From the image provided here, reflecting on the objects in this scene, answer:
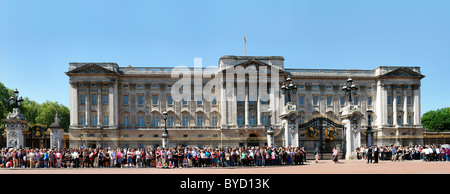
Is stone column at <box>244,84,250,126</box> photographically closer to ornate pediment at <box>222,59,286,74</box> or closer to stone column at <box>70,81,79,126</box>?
ornate pediment at <box>222,59,286,74</box>

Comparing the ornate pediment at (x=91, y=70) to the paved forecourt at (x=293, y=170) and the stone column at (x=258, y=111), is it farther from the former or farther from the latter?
the paved forecourt at (x=293, y=170)

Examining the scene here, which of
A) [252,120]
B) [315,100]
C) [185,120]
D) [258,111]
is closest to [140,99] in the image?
[185,120]

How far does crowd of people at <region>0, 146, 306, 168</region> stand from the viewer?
2689 centimetres

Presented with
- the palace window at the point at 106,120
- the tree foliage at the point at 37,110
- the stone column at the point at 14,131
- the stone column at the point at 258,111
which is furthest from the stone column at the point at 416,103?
the tree foliage at the point at 37,110

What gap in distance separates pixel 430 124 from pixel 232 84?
57.9 metres

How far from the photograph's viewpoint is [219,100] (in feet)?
222

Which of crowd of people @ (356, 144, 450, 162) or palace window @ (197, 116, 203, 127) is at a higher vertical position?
palace window @ (197, 116, 203, 127)

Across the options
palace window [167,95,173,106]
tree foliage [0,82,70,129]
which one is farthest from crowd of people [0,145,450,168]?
A: tree foliage [0,82,70,129]

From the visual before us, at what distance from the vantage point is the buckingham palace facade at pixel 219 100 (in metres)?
64.7

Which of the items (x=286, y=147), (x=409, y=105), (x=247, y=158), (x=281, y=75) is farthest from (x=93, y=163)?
Answer: (x=409, y=105)

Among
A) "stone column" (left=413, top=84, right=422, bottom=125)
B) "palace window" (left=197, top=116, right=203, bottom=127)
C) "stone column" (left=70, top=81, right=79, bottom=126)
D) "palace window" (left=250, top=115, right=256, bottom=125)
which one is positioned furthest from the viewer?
"stone column" (left=413, top=84, right=422, bottom=125)

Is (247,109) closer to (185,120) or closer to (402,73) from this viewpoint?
(185,120)

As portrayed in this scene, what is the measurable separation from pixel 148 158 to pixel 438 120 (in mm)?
86310

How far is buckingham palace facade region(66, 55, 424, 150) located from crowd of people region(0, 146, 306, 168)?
1333 inches
